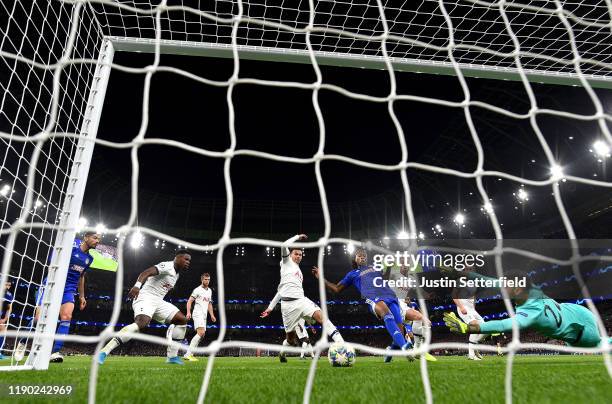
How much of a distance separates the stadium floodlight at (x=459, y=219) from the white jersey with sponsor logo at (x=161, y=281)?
2225 centimetres

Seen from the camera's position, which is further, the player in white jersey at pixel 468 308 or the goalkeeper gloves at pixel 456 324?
the player in white jersey at pixel 468 308

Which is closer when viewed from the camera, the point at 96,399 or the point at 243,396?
the point at 96,399

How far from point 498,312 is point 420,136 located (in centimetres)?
1014

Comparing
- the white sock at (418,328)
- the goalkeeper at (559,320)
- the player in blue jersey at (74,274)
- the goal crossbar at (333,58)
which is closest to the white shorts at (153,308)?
the player in blue jersey at (74,274)

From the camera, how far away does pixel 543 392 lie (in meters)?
2.13

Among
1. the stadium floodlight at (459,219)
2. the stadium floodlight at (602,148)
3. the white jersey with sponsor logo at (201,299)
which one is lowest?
the white jersey with sponsor logo at (201,299)

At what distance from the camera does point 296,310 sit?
641 cm

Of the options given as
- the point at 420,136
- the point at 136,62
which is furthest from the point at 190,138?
the point at 136,62

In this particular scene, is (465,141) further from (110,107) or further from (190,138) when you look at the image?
(110,107)

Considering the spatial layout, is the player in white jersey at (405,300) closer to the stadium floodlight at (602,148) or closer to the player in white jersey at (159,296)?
the player in white jersey at (159,296)

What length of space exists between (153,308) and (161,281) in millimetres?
431

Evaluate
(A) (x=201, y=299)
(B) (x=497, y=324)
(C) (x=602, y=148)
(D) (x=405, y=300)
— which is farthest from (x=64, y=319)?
(C) (x=602, y=148)

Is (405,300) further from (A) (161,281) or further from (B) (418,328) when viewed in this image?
(A) (161,281)

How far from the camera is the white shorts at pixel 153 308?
6.06 meters
